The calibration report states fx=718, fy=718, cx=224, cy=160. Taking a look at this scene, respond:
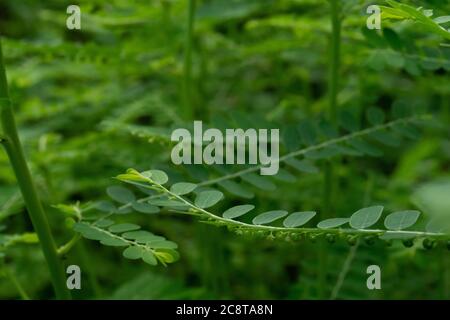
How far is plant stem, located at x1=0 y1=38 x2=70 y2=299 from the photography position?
2.81ft

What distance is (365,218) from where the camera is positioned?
73cm

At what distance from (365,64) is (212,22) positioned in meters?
0.52

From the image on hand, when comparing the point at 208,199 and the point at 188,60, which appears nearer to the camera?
the point at 208,199

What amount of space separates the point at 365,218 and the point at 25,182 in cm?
41

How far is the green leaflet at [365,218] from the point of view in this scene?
0.72 metres

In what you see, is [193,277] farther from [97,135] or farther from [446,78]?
[446,78]

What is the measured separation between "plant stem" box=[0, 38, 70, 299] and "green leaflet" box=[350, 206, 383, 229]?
38 cm

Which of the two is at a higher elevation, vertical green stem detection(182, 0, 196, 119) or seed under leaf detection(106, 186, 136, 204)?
vertical green stem detection(182, 0, 196, 119)

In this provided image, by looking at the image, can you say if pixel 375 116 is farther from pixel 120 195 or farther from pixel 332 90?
pixel 120 195

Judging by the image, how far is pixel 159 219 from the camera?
1794mm

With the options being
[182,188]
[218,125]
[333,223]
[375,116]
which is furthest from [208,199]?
[375,116]

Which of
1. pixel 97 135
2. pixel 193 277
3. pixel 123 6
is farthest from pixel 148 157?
pixel 193 277

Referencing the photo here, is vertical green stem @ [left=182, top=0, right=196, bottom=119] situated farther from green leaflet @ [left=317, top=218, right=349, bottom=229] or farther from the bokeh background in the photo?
green leaflet @ [left=317, top=218, right=349, bottom=229]

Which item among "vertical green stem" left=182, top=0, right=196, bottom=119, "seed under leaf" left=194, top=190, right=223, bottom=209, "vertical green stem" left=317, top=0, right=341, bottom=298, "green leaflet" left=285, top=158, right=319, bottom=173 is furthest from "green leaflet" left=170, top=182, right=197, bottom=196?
"vertical green stem" left=182, top=0, right=196, bottom=119
